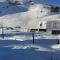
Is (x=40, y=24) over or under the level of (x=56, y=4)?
under

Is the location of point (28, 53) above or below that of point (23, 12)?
below

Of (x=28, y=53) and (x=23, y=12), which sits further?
(x=23, y=12)

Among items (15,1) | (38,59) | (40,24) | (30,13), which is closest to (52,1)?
(30,13)

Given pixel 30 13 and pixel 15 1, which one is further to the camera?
pixel 15 1

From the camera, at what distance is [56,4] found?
23750 millimetres

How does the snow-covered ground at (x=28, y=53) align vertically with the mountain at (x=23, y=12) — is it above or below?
below

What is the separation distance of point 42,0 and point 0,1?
4.11 m

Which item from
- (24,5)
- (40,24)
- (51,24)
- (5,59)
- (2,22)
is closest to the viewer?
(5,59)

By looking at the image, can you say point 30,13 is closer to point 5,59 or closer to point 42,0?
point 42,0

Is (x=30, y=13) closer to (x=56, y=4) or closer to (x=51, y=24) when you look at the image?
(x=56, y=4)

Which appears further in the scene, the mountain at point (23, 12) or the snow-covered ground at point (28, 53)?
the mountain at point (23, 12)

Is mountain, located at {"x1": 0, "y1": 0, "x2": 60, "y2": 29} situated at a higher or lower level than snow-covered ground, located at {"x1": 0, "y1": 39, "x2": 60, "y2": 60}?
higher

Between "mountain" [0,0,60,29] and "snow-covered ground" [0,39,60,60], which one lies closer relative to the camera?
"snow-covered ground" [0,39,60,60]

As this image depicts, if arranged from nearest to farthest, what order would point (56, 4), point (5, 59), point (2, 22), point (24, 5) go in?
point (5, 59) < point (2, 22) < point (56, 4) < point (24, 5)
